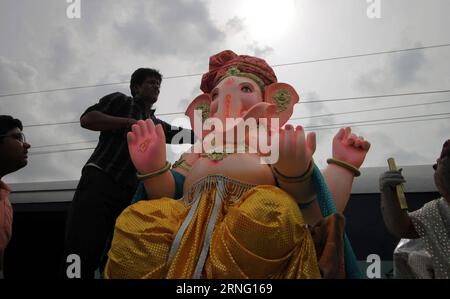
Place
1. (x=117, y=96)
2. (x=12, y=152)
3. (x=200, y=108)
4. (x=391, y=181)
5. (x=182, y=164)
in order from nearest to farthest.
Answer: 1. (x=391, y=181)
2. (x=182, y=164)
3. (x=200, y=108)
4. (x=12, y=152)
5. (x=117, y=96)

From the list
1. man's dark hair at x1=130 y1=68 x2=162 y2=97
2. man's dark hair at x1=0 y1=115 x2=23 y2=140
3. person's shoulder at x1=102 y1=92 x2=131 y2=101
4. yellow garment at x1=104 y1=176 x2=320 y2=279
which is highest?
man's dark hair at x1=130 y1=68 x2=162 y2=97

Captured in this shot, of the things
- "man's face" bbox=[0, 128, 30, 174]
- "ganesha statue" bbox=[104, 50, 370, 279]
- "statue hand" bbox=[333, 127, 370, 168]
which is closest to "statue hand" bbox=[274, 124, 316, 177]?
"ganesha statue" bbox=[104, 50, 370, 279]

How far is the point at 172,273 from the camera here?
1.80 metres

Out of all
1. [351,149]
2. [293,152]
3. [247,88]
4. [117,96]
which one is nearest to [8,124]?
[117,96]

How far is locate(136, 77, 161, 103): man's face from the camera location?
2869 mm

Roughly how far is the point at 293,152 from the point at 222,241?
1.60 feet

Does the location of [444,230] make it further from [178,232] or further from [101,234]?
[101,234]

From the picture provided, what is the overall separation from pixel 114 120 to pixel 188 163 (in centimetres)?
57

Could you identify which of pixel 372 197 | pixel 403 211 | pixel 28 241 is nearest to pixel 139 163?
pixel 403 211

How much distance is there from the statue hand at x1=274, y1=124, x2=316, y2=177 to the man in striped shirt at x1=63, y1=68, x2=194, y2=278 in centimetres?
96

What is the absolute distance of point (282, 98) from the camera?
2.48 meters

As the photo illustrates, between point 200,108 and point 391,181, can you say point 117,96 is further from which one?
point 391,181

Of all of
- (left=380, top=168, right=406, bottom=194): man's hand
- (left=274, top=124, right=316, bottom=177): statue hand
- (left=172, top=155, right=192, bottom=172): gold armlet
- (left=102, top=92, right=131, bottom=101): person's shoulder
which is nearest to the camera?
(left=274, top=124, right=316, bottom=177): statue hand

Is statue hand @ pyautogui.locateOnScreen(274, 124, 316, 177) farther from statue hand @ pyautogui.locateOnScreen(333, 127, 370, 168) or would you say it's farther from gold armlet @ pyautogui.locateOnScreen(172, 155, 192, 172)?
gold armlet @ pyautogui.locateOnScreen(172, 155, 192, 172)
